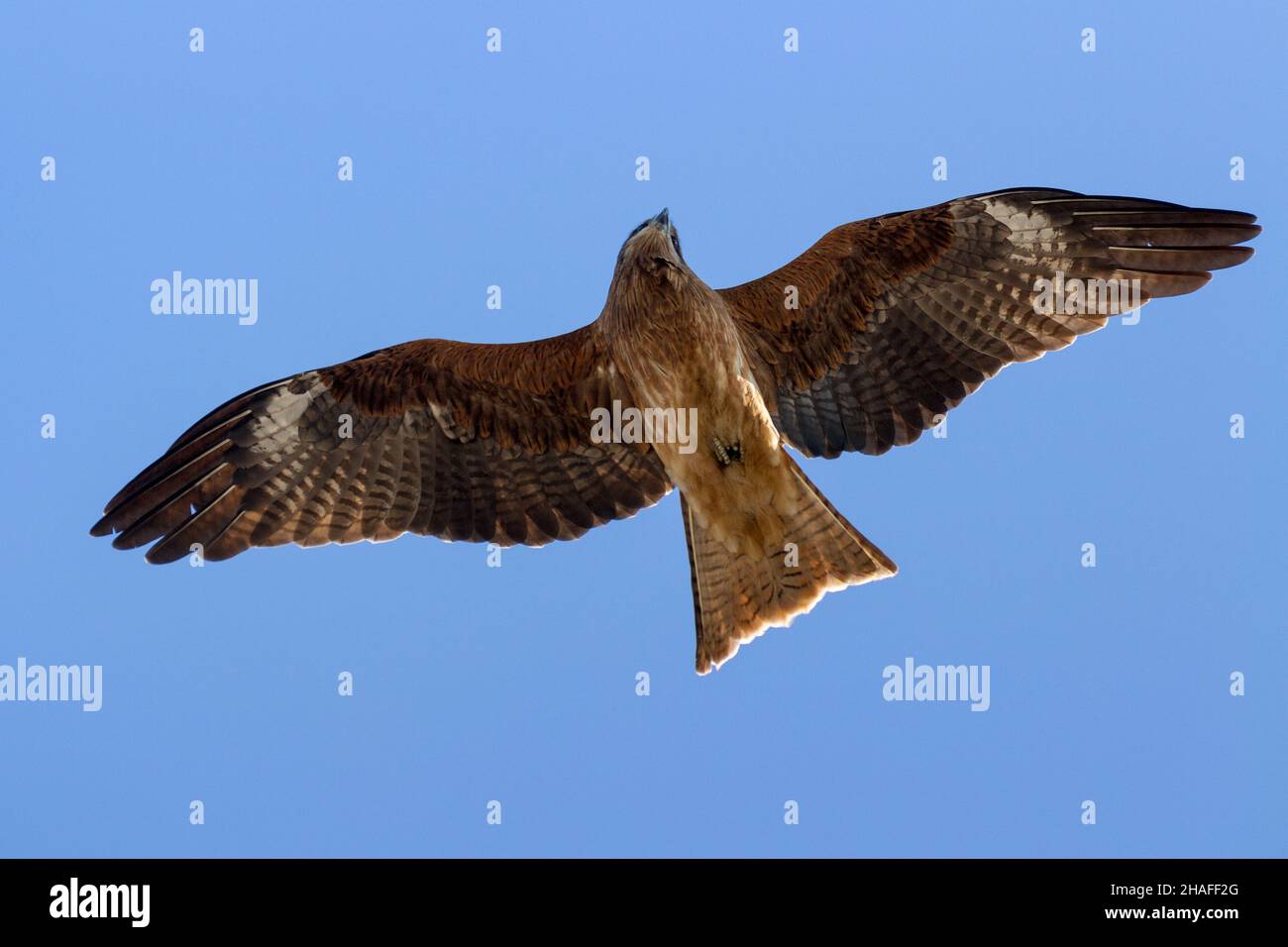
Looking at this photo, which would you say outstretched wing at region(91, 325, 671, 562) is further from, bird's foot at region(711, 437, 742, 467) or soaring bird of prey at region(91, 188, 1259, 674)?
bird's foot at region(711, 437, 742, 467)

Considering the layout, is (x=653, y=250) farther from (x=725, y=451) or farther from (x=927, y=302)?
(x=927, y=302)

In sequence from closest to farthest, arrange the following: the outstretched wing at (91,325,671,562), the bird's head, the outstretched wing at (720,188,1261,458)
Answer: the bird's head, the outstretched wing at (720,188,1261,458), the outstretched wing at (91,325,671,562)

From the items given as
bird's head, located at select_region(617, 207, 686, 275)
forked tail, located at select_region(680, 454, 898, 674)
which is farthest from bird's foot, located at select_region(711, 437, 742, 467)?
bird's head, located at select_region(617, 207, 686, 275)

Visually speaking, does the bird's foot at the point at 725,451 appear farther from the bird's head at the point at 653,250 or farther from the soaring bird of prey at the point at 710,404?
the bird's head at the point at 653,250

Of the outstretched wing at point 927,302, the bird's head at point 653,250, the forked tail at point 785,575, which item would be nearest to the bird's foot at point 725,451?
the forked tail at point 785,575

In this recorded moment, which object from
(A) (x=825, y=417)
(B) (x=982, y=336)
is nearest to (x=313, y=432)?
(A) (x=825, y=417)

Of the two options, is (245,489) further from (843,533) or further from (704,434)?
(843,533)
